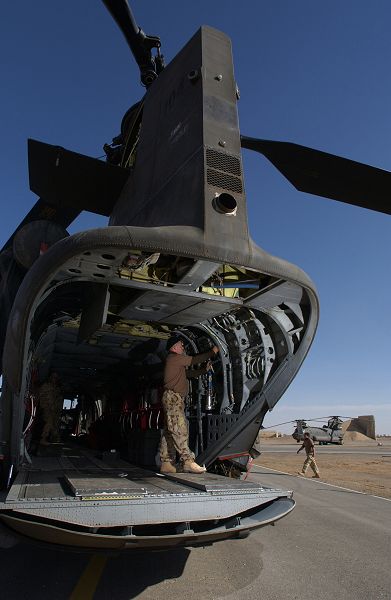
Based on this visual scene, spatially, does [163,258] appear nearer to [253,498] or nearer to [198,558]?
[253,498]

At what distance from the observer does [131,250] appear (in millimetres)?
3979

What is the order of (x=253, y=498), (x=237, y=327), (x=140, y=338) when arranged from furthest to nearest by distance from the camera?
(x=140, y=338), (x=237, y=327), (x=253, y=498)

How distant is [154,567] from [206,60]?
5727 mm

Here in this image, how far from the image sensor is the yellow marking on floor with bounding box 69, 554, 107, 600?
136 inches

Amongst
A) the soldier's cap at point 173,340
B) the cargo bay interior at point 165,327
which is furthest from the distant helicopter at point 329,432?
the soldier's cap at point 173,340

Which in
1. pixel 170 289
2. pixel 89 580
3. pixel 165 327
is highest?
pixel 165 327

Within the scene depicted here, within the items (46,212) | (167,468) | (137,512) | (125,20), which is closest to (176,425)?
(167,468)

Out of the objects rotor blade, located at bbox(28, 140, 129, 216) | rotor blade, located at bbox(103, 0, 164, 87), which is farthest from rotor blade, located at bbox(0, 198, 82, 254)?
rotor blade, located at bbox(103, 0, 164, 87)

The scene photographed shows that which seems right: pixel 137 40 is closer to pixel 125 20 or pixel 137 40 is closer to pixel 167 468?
pixel 125 20

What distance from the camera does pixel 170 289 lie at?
502 centimetres

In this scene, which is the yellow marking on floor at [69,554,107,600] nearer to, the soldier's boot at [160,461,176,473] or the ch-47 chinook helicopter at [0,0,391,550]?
the ch-47 chinook helicopter at [0,0,391,550]

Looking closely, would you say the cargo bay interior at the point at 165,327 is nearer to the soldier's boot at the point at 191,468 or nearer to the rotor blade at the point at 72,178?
the soldier's boot at the point at 191,468

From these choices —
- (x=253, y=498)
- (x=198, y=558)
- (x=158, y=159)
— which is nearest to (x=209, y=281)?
(x=158, y=159)

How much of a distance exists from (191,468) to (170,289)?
2.38m
